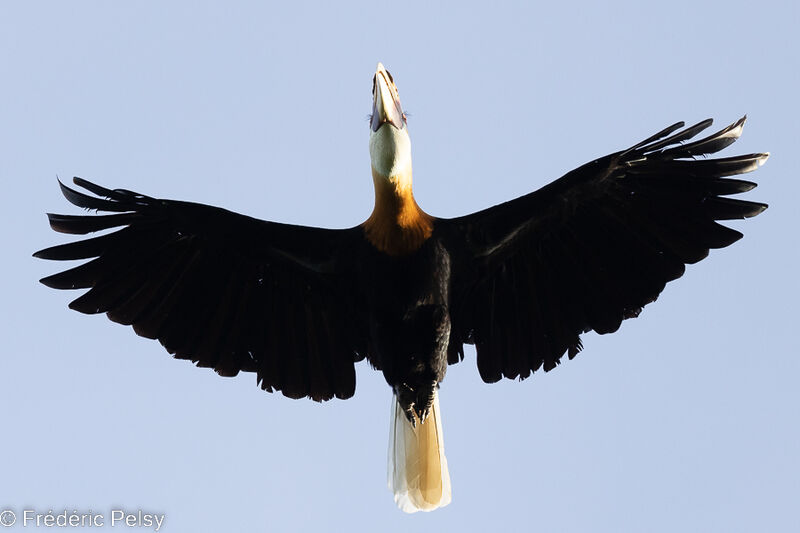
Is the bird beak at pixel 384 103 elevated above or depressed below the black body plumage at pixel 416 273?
above

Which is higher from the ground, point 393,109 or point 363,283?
point 393,109

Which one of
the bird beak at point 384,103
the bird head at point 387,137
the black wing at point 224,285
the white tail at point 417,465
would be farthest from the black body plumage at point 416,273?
the bird beak at point 384,103

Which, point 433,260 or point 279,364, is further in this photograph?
point 279,364

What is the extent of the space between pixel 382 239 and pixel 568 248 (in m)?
1.21

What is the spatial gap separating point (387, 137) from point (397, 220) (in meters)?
0.48

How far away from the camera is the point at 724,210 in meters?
8.18

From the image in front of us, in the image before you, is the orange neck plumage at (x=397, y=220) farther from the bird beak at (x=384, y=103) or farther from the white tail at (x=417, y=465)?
the white tail at (x=417, y=465)

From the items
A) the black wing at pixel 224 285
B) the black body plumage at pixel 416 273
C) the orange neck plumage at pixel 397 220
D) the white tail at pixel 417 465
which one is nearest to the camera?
the orange neck plumage at pixel 397 220

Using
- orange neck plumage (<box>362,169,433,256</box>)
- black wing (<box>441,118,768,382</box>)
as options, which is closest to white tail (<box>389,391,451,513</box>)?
black wing (<box>441,118,768,382</box>)

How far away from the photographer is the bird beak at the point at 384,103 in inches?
308

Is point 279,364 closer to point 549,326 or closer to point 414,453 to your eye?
point 414,453

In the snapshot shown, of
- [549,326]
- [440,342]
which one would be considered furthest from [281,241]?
[549,326]

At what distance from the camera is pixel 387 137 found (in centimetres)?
784

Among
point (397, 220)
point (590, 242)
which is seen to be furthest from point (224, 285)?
point (590, 242)
